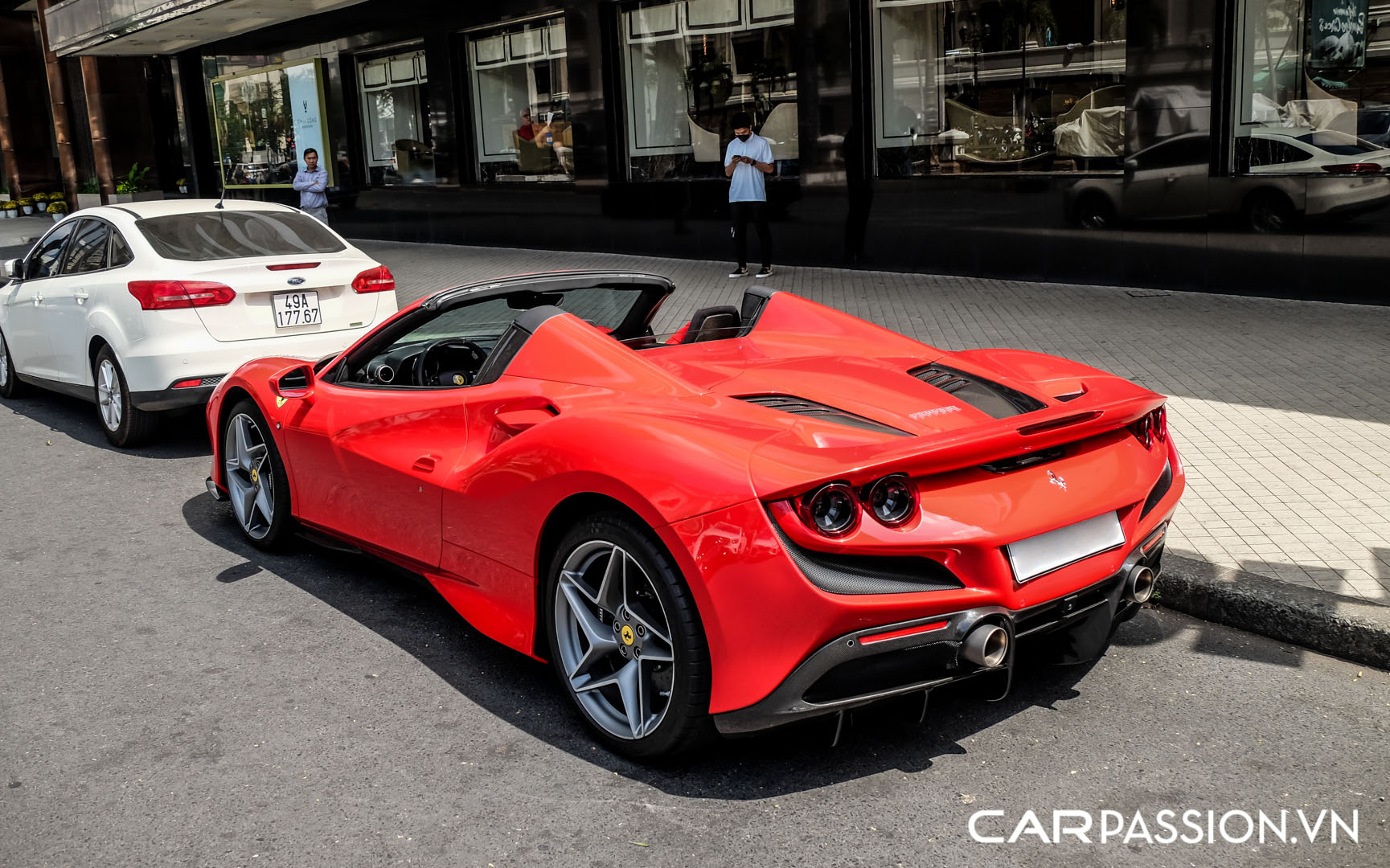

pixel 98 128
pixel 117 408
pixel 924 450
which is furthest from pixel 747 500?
pixel 98 128

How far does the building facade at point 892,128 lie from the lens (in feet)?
37.2

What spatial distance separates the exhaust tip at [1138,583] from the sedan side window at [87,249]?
694cm

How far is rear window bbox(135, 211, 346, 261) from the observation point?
315 inches

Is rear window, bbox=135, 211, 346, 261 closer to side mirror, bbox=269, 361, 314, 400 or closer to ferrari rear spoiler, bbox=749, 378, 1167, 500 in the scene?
side mirror, bbox=269, 361, 314, 400

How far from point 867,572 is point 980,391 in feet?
3.64

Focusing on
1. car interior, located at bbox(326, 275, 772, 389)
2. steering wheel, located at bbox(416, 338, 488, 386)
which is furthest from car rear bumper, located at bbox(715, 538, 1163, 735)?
steering wheel, located at bbox(416, 338, 488, 386)

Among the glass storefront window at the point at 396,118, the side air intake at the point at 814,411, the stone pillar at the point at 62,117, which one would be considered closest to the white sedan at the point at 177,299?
the side air intake at the point at 814,411

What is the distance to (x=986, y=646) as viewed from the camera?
3.16 meters

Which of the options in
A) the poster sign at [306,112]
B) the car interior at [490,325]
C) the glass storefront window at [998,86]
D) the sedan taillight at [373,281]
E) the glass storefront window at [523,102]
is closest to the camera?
the car interior at [490,325]

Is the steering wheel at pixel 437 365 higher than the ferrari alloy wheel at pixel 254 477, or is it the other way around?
the steering wheel at pixel 437 365

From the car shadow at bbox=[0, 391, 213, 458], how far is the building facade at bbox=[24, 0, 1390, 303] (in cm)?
850

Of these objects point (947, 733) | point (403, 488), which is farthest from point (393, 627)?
point (947, 733)

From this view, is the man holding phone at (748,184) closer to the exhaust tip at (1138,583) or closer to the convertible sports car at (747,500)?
the convertible sports car at (747,500)

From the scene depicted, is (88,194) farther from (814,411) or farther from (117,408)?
(814,411)
